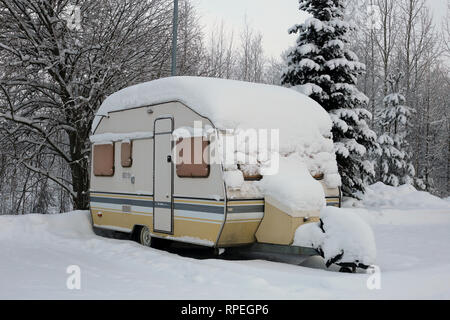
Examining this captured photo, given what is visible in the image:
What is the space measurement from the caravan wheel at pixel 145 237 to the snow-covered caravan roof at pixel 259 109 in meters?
2.43

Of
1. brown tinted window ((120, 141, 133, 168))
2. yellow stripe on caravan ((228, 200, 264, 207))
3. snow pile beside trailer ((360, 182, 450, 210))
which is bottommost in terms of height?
snow pile beside trailer ((360, 182, 450, 210))

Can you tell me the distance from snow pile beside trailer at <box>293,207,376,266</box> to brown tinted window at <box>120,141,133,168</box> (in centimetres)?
405

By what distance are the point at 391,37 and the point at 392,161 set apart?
9495 mm

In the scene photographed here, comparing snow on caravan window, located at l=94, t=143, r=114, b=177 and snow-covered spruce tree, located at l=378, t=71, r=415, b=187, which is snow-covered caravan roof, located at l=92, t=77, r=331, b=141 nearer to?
snow on caravan window, located at l=94, t=143, r=114, b=177

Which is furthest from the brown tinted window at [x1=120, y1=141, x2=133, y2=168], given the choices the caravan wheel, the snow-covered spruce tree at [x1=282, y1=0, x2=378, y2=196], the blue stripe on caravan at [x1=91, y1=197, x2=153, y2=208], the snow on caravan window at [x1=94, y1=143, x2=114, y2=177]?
the snow-covered spruce tree at [x1=282, y1=0, x2=378, y2=196]

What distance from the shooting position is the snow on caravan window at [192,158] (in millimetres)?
8750

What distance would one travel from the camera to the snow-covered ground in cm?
618

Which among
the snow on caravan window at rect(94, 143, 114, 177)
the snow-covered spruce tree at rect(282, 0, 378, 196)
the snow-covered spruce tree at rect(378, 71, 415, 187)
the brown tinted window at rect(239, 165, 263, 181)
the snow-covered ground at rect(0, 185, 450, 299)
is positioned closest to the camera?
the snow-covered ground at rect(0, 185, 450, 299)

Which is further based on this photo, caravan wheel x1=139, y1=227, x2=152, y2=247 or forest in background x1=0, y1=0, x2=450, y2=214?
forest in background x1=0, y1=0, x2=450, y2=214

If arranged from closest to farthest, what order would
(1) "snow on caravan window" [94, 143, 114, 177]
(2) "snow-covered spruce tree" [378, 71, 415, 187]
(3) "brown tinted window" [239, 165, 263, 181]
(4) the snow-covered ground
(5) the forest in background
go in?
(4) the snow-covered ground, (3) "brown tinted window" [239, 165, 263, 181], (1) "snow on caravan window" [94, 143, 114, 177], (5) the forest in background, (2) "snow-covered spruce tree" [378, 71, 415, 187]

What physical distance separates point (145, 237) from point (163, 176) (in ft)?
4.56

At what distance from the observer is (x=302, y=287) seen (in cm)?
631

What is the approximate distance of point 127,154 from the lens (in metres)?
10.9

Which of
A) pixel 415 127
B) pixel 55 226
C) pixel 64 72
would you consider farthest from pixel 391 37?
pixel 55 226
